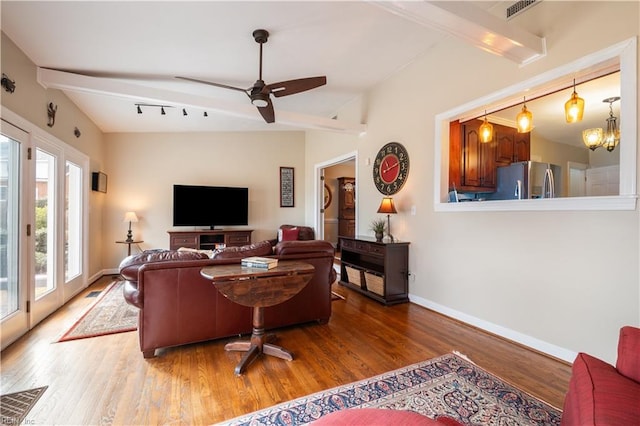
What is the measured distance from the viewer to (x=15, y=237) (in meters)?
2.53

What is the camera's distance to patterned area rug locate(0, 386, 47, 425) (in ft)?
5.12

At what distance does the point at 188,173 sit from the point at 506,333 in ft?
18.9

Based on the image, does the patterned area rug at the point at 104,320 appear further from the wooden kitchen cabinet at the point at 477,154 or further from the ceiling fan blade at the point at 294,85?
the wooden kitchen cabinet at the point at 477,154

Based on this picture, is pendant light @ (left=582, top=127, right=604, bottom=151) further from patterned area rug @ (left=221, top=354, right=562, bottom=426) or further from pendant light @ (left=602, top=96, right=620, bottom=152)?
patterned area rug @ (left=221, top=354, right=562, bottom=426)

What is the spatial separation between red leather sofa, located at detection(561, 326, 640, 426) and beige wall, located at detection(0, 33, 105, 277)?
401 centimetres

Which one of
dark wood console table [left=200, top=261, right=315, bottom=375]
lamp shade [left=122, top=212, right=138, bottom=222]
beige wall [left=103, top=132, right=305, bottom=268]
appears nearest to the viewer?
dark wood console table [left=200, top=261, right=315, bottom=375]

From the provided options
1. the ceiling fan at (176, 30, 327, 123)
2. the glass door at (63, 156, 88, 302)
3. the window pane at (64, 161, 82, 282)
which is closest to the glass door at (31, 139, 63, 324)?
the glass door at (63, 156, 88, 302)

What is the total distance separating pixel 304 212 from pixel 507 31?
4964mm

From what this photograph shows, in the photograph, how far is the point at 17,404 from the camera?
5.52 ft

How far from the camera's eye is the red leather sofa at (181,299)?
2.21 metres

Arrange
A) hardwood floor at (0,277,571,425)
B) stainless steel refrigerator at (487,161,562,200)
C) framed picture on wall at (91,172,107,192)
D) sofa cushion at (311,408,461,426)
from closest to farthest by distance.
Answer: sofa cushion at (311,408,461,426) → hardwood floor at (0,277,571,425) → stainless steel refrigerator at (487,161,562,200) → framed picture on wall at (91,172,107,192)

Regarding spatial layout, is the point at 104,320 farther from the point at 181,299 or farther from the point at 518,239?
the point at 518,239

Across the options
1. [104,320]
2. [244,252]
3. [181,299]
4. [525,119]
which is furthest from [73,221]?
[525,119]

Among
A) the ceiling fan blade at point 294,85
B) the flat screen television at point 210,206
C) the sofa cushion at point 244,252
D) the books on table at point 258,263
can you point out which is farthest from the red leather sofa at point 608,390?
the flat screen television at point 210,206
